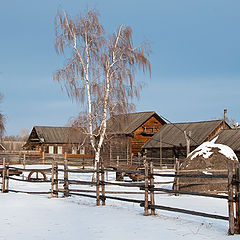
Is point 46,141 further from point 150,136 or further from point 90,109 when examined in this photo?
point 90,109

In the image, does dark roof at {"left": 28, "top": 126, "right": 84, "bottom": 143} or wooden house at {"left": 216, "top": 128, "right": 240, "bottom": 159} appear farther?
dark roof at {"left": 28, "top": 126, "right": 84, "bottom": 143}

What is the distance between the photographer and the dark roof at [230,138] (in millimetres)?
36250

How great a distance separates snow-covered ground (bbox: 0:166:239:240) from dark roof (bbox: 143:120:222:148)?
28358 millimetres

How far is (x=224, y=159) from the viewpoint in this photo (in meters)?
17.3

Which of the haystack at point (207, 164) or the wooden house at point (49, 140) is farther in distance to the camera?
the wooden house at point (49, 140)

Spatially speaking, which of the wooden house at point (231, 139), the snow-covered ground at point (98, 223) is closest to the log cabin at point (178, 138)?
the wooden house at point (231, 139)

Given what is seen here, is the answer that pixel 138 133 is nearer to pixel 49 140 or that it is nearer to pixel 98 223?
pixel 49 140

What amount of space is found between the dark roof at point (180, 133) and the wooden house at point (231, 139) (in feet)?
8.05

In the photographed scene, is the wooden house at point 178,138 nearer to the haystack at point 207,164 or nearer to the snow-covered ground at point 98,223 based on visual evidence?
the haystack at point 207,164

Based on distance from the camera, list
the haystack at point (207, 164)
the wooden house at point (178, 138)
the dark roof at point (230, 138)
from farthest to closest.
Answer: the wooden house at point (178, 138) < the dark roof at point (230, 138) < the haystack at point (207, 164)

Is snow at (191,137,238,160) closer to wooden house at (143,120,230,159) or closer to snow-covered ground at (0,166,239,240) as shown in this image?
snow-covered ground at (0,166,239,240)

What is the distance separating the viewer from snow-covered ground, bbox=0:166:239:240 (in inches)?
331

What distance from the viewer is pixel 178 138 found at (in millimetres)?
42656

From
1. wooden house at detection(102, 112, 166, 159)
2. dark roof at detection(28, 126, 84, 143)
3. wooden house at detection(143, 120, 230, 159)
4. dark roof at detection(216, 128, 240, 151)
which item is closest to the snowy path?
dark roof at detection(216, 128, 240, 151)
